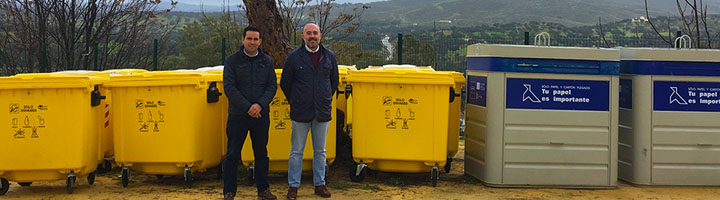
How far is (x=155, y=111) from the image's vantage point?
5.97m

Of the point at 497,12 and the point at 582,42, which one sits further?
the point at 497,12

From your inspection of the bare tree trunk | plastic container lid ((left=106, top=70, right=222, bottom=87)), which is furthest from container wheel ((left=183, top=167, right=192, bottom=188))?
the bare tree trunk

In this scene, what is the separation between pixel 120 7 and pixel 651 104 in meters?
12.6

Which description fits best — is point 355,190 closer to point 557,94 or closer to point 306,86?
point 306,86

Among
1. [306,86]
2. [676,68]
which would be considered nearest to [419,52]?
[676,68]

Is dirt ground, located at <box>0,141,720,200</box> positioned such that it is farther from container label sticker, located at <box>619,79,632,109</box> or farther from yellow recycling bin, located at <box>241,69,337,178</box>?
container label sticker, located at <box>619,79,632,109</box>

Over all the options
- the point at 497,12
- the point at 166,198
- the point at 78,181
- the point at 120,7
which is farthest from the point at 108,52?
the point at 497,12

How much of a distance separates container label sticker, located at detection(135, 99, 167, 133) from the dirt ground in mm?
615

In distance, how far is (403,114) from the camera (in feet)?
20.3

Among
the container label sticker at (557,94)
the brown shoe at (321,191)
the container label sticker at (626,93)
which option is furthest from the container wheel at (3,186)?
the container label sticker at (626,93)

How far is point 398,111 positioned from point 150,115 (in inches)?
92.6

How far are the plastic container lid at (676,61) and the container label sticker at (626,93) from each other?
20cm

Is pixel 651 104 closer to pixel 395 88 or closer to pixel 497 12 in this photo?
pixel 395 88

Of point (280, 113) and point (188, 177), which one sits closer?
point (188, 177)
